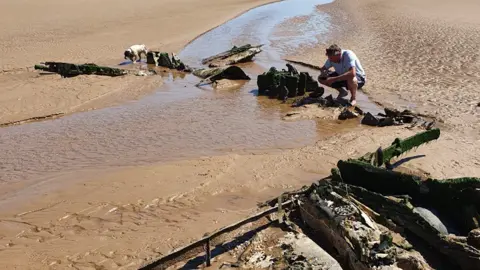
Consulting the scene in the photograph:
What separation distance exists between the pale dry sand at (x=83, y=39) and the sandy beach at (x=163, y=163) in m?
0.07

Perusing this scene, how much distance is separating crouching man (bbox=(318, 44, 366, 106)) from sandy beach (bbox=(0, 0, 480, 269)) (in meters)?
0.99

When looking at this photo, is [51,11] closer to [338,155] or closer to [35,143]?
[35,143]

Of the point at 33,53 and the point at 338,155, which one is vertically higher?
the point at 33,53

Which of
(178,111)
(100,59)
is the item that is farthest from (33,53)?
(178,111)

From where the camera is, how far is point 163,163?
6609 millimetres

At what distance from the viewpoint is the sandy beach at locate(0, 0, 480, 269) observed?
15.3ft

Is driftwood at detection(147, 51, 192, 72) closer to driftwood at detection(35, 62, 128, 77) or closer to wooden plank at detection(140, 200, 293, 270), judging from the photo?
→ driftwood at detection(35, 62, 128, 77)

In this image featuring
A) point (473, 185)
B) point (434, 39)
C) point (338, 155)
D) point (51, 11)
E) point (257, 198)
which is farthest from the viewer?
point (51, 11)

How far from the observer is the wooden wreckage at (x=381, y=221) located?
12.4ft

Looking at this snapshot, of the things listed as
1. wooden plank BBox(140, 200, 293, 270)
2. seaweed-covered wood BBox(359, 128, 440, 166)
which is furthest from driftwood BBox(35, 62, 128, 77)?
wooden plank BBox(140, 200, 293, 270)

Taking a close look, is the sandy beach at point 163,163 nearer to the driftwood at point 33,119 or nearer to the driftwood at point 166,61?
the driftwood at point 33,119

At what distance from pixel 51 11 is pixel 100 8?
277 centimetres

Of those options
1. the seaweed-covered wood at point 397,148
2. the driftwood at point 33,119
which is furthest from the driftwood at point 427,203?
the driftwood at point 33,119

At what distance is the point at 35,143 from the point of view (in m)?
7.64
